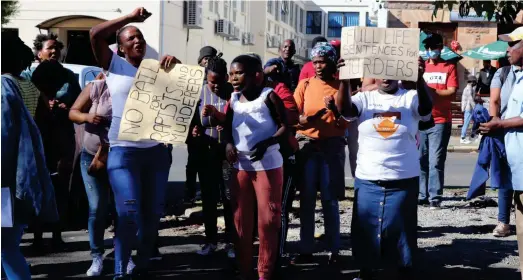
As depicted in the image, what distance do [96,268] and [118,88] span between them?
1675 mm

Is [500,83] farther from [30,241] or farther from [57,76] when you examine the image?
[30,241]

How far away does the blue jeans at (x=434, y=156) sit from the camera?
9492mm

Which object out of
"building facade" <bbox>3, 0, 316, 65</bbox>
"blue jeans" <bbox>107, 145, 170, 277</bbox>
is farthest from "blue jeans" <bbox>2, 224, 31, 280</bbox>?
"building facade" <bbox>3, 0, 316, 65</bbox>

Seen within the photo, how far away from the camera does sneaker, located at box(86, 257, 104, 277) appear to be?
21.4 ft

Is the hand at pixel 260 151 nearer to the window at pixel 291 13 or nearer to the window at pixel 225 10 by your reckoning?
the window at pixel 225 10

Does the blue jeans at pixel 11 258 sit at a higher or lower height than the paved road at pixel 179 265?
higher

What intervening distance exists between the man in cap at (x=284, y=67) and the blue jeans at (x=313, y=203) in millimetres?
851

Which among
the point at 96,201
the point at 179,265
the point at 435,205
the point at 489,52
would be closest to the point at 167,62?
the point at 96,201

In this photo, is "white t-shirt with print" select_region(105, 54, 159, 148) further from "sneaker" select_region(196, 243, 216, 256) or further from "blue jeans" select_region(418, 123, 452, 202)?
"blue jeans" select_region(418, 123, 452, 202)

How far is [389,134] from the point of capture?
5605mm

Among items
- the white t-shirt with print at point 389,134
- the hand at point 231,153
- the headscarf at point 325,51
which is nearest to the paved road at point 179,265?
the hand at point 231,153

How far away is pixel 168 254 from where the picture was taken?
24.3 feet

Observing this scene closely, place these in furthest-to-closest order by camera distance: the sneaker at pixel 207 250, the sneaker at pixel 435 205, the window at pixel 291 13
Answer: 1. the window at pixel 291 13
2. the sneaker at pixel 435 205
3. the sneaker at pixel 207 250

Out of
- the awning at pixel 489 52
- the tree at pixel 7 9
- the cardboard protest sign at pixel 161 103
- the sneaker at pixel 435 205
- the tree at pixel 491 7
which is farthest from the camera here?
the tree at pixel 7 9
